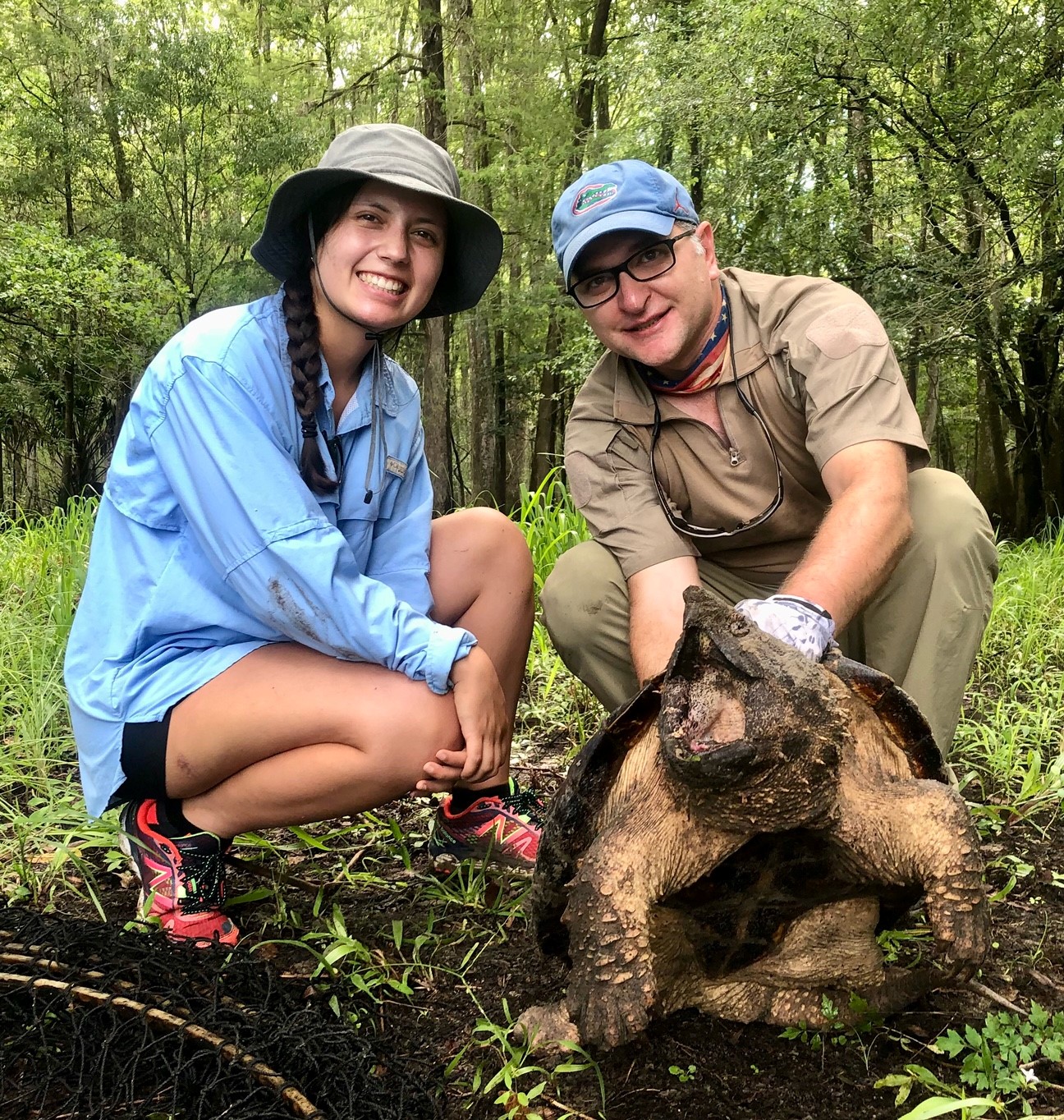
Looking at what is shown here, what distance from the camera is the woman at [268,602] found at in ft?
6.51

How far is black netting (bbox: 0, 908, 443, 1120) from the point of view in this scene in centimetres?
141

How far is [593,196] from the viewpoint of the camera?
243 centimetres

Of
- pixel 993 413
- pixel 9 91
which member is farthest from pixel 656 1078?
pixel 9 91

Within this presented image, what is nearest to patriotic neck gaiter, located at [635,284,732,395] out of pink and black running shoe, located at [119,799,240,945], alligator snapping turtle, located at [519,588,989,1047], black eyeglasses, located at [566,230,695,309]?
black eyeglasses, located at [566,230,695,309]

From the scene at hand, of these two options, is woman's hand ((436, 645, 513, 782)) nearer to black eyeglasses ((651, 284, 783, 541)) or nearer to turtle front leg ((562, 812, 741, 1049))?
turtle front leg ((562, 812, 741, 1049))

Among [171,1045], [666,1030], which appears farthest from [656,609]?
[171,1045]

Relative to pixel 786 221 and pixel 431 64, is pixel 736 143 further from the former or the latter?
pixel 431 64

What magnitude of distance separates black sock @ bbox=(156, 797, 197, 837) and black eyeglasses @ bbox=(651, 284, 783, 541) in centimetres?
153

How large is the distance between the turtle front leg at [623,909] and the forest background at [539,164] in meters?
7.51

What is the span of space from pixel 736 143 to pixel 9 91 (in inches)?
466

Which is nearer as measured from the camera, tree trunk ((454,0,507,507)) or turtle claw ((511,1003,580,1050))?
turtle claw ((511,1003,580,1050))

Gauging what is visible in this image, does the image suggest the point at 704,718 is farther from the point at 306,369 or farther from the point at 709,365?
the point at 709,365

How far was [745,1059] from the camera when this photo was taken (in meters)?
1.68

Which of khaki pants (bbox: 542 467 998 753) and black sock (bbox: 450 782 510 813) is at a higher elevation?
khaki pants (bbox: 542 467 998 753)
